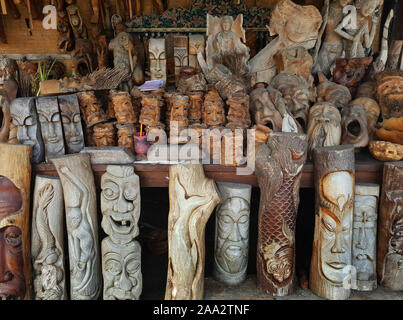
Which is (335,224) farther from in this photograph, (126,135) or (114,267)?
(126,135)

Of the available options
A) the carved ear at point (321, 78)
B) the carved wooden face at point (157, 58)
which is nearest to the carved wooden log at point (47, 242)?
the carved wooden face at point (157, 58)

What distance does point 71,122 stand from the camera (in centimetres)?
270

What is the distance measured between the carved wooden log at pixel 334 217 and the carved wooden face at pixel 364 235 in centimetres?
13

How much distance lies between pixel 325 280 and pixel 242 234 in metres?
0.73

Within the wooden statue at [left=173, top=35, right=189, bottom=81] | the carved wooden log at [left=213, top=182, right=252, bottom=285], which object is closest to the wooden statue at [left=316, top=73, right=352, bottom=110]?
the carved wooden log at [left=213, top=182, right=252, bottom=285]

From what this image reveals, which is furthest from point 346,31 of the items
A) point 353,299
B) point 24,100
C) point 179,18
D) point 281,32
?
point 24,100

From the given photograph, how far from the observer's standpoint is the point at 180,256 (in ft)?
7.66

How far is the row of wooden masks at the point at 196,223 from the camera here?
7.69 feet

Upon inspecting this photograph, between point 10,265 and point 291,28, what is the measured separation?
12.4 feet

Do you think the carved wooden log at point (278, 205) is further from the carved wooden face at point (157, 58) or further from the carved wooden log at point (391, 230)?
the carved wooden face at point (157, 58)

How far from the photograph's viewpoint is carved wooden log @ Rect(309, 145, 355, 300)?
2.37 metres

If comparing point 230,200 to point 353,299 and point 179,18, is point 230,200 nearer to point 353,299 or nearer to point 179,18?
point 353,299

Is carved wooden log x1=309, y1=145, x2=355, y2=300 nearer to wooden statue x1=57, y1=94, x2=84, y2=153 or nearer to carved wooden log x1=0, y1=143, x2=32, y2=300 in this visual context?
wooden statue x1=57, y1=94, x2=84, y2=153

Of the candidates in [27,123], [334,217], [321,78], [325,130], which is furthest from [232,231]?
[321,78]
